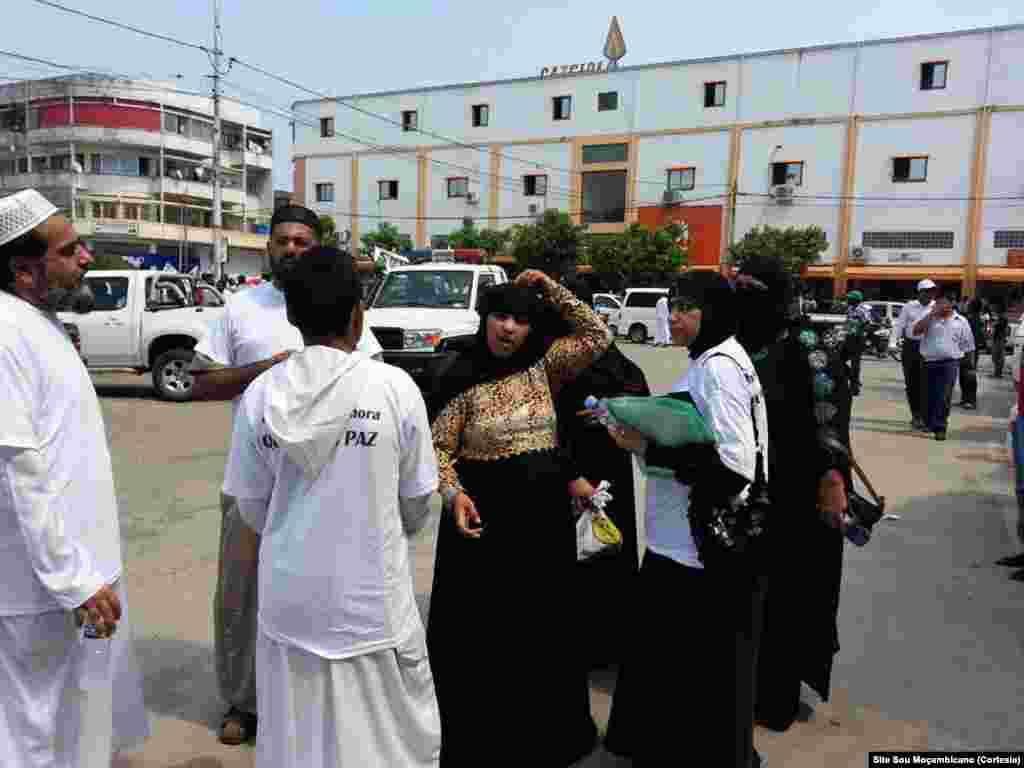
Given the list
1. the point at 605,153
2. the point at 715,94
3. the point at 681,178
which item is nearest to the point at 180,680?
the point at 681,178

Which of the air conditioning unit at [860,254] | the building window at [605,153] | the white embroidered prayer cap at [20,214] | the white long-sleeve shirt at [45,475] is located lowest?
the white long-sleeve shirt at [45,475]

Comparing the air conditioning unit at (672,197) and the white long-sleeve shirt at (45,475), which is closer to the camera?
the white long-sleeve shirt at (45,475)

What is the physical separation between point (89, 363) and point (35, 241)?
429 inches

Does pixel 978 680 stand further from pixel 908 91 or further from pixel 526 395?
pixel 908 91

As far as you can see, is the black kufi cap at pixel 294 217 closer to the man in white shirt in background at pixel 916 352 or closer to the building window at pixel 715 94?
the man in white shirt in background at pixel 916 352

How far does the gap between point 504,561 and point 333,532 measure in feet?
3.45

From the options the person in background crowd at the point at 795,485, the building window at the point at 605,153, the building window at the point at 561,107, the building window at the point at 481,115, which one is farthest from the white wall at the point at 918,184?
the person in background crowd at the point at 795,485

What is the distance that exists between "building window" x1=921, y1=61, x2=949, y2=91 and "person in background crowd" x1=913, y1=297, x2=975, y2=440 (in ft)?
103

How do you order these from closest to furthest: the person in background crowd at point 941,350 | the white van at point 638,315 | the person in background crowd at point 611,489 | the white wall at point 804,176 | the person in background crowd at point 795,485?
the person in background crowd at point 795,485
the person in background crowd at point 611,489
the person in background crowd at point 941,350
the white van at point 638,315
the white wall at point 804,176

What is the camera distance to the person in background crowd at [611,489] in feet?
11.0

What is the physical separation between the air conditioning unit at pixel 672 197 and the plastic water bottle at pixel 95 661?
134 feet

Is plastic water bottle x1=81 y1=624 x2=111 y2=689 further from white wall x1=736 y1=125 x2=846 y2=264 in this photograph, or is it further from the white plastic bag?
white wall x1=736 y1=125 x2=846 y2=264

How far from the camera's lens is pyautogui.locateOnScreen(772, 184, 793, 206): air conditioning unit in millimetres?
37844

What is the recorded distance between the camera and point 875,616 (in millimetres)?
4363
